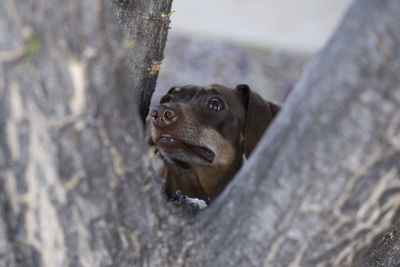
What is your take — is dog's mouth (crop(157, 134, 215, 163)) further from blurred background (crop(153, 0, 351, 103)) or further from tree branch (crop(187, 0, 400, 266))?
blurred background (crop(153, 0, 351, 103))

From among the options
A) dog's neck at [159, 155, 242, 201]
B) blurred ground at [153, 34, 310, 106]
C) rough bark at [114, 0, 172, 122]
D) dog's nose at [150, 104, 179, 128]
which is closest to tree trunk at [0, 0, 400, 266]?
rough bark at [114, 0, 172, 122]

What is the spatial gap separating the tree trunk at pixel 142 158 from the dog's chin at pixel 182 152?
953mm

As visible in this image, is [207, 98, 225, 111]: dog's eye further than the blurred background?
No

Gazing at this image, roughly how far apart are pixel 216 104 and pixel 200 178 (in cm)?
36

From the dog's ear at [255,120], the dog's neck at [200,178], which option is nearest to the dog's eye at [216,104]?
the dog's ear at [255,120]

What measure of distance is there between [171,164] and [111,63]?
1.31 metres

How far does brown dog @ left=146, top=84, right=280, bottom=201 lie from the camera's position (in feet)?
6.59

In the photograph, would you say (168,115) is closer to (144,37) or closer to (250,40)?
(144,37)

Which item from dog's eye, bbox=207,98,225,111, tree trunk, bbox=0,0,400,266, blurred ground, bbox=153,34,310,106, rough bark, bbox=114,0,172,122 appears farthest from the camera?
blurred ground, bbox=153,34,310,106

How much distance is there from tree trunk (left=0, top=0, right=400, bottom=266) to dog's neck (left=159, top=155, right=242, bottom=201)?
3.55 feet

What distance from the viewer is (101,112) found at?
2.91 feet

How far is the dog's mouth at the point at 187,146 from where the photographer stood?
201 cm

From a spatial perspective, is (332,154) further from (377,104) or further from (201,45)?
(201,45)

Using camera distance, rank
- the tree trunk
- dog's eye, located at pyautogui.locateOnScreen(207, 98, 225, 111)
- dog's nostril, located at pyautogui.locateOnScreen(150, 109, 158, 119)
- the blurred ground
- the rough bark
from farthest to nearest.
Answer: the blurred ground < dog's eye, located at pyautogui.locateOnScreen(207, 98, 225, 111) < dog's nostril, located at pyautogui.locateOnScreen(150, 109, 158, 119) < the rough bark < the tree trunk
